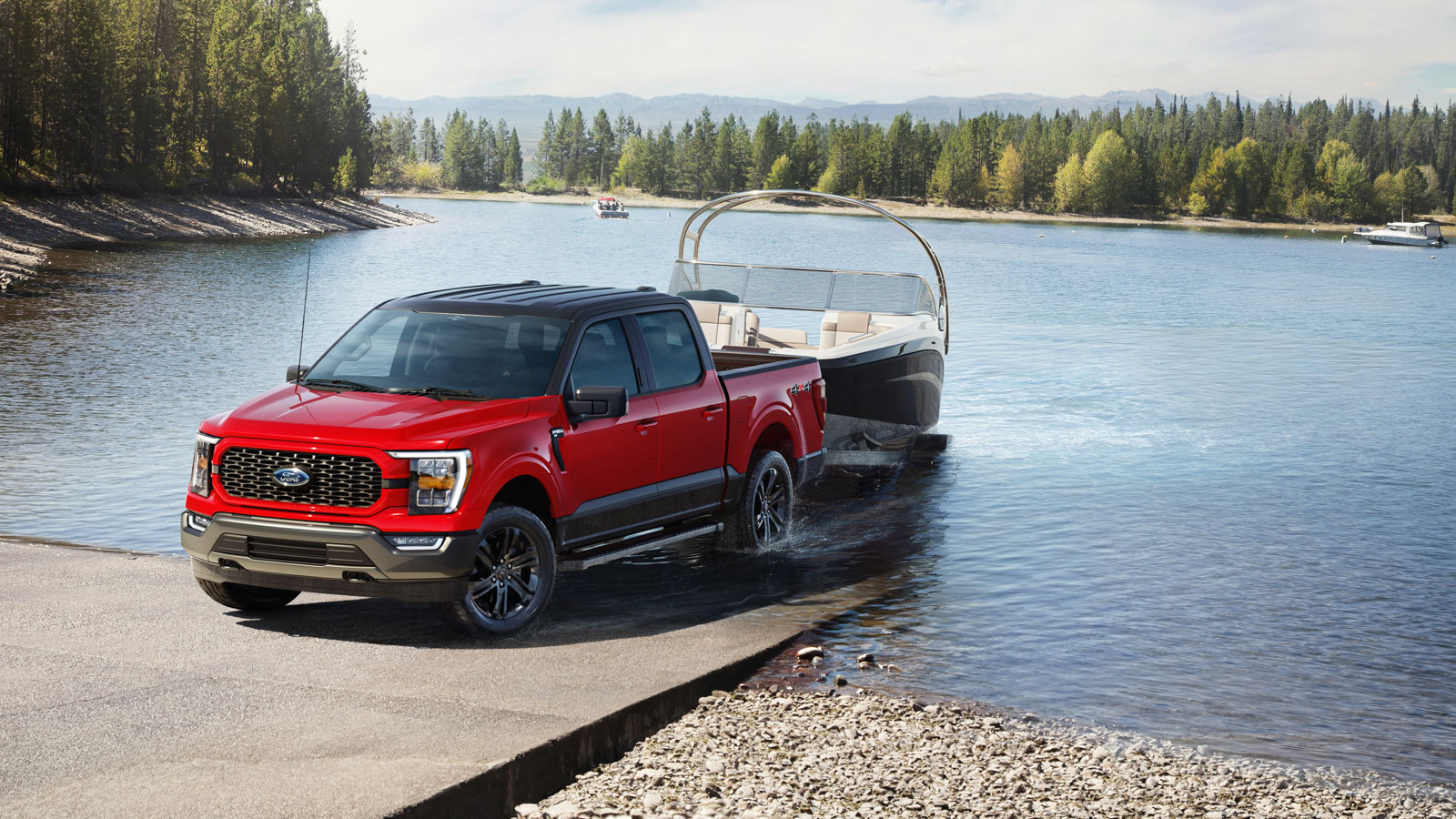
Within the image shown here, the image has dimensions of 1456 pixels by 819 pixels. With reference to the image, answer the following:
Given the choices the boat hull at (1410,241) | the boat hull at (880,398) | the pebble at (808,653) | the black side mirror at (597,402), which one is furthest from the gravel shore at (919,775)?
the boat hull at (1410,241)

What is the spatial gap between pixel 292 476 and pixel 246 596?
1.30 m

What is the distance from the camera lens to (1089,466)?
57.9ft

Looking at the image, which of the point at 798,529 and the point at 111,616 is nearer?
the point at 111,616

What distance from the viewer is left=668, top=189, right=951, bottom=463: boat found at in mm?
15703

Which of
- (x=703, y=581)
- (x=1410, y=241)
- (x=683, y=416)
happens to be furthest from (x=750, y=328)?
(x=1410, y=241)

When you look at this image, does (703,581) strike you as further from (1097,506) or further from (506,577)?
(1097,506)

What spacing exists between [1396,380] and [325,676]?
29.4m

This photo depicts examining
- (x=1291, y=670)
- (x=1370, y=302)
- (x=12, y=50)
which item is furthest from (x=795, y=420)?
(x=12, y=50)

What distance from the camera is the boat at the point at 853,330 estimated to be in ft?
51.5

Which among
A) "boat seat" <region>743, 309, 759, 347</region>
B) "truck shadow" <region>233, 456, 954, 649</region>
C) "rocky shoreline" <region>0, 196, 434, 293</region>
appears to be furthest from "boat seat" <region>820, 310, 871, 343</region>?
"rocky shoreline" <region>0, 196, 434, 293</region>

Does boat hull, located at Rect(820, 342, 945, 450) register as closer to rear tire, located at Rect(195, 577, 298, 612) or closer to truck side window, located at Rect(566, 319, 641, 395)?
truck side window, located at Rect(566, 319, 641, 395)

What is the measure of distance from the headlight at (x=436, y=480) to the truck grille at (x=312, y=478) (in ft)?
0.64

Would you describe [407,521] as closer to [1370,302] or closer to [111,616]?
[111,616]

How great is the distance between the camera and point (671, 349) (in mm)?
9656
